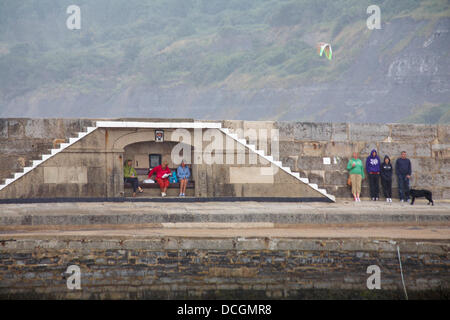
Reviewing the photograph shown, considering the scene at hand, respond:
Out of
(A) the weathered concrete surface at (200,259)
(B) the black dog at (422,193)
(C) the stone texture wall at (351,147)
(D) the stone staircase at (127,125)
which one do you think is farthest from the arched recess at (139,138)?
(B) the black dog at (422,193)

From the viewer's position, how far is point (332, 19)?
443 ft

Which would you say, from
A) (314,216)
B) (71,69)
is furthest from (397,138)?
(71,69)

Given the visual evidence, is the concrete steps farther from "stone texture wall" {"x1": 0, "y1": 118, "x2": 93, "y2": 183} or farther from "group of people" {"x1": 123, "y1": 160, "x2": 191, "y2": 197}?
"stone texture wall" {"x1": 0, "y1": 118, "x2": 93, "y2": 183}

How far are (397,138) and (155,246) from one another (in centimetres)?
1143

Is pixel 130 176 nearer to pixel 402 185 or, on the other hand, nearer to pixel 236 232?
pixel 236 232

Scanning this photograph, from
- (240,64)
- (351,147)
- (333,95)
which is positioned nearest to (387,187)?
(351,147)

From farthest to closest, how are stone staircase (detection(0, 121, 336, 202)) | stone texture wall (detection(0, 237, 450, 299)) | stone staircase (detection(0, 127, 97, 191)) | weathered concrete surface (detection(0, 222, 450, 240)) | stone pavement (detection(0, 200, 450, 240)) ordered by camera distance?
stone staircase (detection(0, 121, 336, 202)) < stone staircase (detection(0, 127, 97, 191)) < stone pavement (detection(0, 200, 450, 240)) < weathered concrete surface (detection(0, 222, 450, 240)) < stone texture wall (detection(0, 237, 450, 299))

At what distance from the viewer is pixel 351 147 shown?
21.2 meters

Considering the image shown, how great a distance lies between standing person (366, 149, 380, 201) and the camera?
2081 cm

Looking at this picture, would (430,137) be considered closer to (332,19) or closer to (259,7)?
(332,19)

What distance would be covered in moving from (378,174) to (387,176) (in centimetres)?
31

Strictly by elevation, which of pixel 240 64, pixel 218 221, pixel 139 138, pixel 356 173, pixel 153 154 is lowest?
pixel 218 221

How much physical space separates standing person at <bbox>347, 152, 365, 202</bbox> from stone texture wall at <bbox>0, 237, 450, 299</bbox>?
711 cm

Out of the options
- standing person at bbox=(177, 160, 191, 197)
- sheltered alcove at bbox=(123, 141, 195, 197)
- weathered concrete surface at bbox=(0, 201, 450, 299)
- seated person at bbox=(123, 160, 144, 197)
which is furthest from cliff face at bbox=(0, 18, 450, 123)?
weathered concrete surface at bbox=(0, 201, 450, 299)
